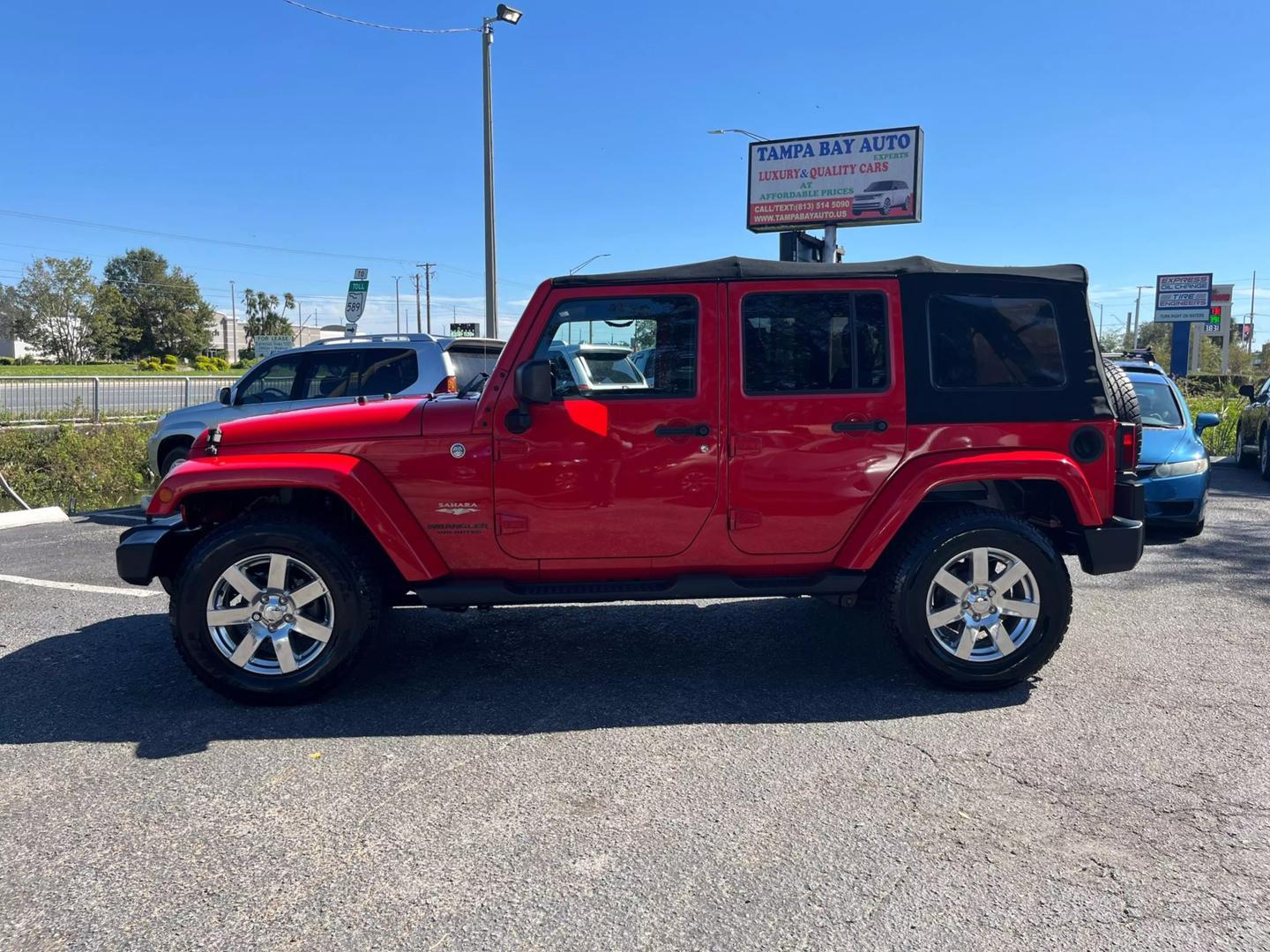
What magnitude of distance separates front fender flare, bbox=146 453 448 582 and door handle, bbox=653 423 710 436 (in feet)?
3.91

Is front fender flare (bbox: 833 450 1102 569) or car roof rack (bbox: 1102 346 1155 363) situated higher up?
car roof rack (bbox: 1102 346 1155 363)

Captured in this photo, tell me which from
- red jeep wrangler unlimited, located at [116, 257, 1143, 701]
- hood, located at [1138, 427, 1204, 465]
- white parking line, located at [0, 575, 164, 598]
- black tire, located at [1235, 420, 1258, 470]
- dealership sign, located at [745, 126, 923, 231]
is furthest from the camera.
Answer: dealership sign, located at [745, 126, 923, 231]

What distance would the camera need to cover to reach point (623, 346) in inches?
174

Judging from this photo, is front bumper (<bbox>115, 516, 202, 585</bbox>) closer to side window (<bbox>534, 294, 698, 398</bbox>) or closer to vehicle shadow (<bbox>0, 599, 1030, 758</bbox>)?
vehicle shadow (<bbox>0, 599, 1030, 758</bbox>)

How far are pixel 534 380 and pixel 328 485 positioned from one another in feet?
3.36

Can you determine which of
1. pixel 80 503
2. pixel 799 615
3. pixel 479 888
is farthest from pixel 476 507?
pixel 80 503

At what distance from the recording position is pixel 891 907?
8.85 feet

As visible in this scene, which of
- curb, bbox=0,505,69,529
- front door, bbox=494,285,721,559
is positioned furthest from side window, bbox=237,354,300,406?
Result: front door, bbox=494,285,721,559

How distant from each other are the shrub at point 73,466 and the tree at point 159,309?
7448 cm

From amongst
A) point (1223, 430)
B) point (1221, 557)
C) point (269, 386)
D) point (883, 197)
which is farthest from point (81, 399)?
point (1223, 430)

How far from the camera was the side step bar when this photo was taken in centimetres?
437

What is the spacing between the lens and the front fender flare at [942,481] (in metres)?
4.34

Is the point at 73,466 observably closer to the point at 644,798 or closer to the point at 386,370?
the point at 386,370

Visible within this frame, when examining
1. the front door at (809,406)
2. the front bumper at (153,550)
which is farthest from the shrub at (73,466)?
the front door at (809,406)
